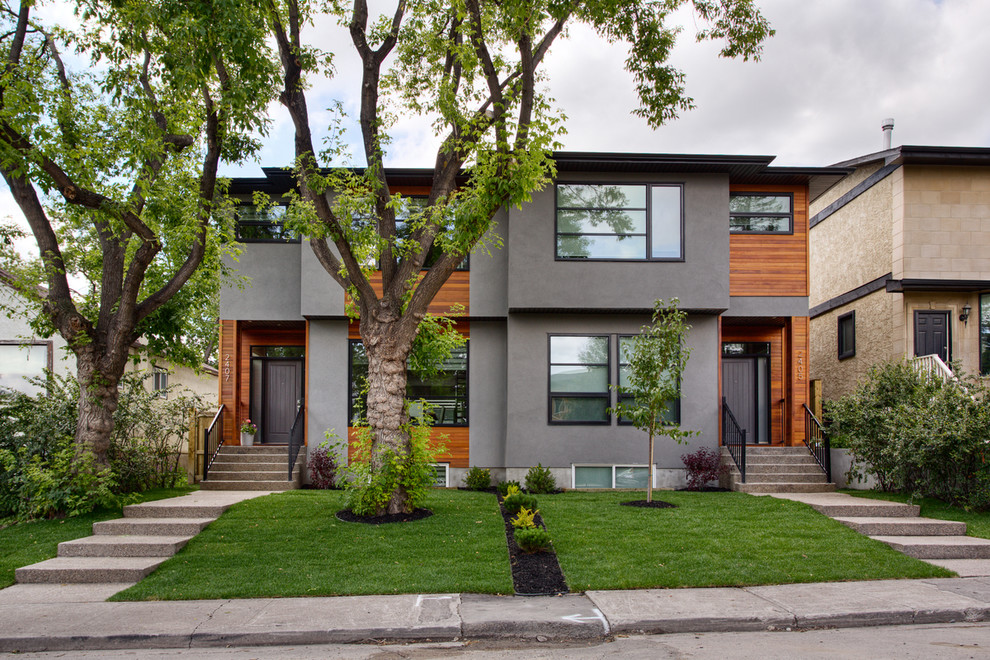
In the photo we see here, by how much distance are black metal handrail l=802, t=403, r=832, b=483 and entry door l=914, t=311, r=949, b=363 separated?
292cm

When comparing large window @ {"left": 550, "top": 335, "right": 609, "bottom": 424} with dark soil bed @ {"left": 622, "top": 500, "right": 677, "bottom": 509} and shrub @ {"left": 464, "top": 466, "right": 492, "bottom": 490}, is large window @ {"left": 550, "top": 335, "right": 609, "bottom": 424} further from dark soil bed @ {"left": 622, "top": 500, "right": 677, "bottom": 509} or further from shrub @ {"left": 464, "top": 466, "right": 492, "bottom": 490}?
dark soil bed @ {"left": 622, "top": 500, "right": 677, "bottom": 509}

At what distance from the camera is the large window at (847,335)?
51.8 feet

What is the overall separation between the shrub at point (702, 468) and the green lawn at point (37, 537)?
9727 mm

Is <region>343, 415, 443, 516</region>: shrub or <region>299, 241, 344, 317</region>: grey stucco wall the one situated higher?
<region>299, 241, 344, 317</region>: grey stucco wall

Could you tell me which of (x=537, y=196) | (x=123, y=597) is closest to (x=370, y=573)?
(x=123, y=597)

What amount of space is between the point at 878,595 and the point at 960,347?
33.0 ft

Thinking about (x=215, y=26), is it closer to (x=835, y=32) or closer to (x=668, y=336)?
(x=668, y=336)

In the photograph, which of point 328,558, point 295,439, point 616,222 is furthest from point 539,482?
point 328,558

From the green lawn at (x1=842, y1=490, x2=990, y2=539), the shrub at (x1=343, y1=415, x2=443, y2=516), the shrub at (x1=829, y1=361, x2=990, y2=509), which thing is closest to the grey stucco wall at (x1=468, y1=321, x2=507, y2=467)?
the shrub at (x1=343, y1=415, x2=443, y2=516)

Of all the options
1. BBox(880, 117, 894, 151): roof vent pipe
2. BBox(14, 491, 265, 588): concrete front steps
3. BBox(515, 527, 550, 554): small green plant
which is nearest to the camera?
BBox(14, 491, 265, 588): concrete front steps

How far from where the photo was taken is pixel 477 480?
520 inches

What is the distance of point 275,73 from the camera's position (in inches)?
369

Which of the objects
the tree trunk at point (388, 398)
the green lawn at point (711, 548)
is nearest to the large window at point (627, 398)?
the green lawn at point (711, 548)

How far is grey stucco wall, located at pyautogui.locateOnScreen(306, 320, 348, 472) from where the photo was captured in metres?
14.0
